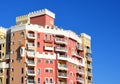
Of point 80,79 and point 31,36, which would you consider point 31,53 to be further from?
point 80,79

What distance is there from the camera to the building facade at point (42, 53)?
103062 mm

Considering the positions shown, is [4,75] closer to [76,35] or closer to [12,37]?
[12,37]

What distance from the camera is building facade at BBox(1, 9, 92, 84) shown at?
4058 inches

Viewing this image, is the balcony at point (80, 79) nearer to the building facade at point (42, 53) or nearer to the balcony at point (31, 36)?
the building facade at point (42, 53)

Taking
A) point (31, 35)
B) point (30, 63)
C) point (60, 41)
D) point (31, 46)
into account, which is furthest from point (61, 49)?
point (30, 63)

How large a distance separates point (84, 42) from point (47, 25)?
1818 centimetres

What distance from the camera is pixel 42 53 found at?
106188mm

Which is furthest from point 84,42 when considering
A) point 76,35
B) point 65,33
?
point 65,33

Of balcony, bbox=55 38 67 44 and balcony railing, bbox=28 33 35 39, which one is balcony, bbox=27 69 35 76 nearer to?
balcony railing, bbox=28 33 35 39

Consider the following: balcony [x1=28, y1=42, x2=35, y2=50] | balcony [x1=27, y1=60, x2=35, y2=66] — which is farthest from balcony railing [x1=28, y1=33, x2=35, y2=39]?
balcony [x1=27, y1=60, x2=35, y2=66]

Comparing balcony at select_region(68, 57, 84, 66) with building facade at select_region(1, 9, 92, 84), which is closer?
building facade at select_region(1, 9, 92, 84)

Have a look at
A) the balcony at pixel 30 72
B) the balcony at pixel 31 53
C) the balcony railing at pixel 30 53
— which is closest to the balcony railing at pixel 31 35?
the balcony at pixel 31 53

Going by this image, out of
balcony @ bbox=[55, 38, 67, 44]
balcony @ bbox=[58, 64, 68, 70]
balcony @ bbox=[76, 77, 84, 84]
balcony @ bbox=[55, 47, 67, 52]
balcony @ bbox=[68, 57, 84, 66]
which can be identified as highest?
balcony @ bbox=[55, 38, 67, 44]

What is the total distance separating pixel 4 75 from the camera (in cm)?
10806
